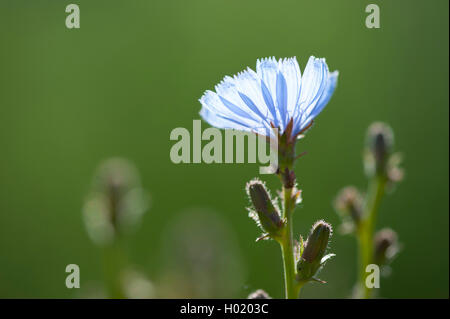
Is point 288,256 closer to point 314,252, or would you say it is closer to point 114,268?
point 314,252

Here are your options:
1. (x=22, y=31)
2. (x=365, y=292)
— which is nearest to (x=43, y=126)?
(x=22, y=31)

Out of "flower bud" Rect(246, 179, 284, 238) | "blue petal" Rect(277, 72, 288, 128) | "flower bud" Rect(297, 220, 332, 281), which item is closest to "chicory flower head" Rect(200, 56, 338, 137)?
"blue petal" Rect(277, 72, 288, 128)

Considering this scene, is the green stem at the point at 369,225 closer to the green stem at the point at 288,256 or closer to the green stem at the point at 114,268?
the green stem at the point at 288,256

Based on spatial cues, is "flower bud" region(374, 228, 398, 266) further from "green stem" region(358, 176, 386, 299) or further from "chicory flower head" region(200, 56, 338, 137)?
"chicory flower head" region(200, 56, 338, 137)

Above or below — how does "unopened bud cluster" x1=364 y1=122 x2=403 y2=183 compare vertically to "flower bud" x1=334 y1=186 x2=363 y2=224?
above

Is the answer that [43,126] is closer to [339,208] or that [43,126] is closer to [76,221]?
[76,221]

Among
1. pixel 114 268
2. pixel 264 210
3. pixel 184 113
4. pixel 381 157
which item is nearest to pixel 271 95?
pixel 264 210
